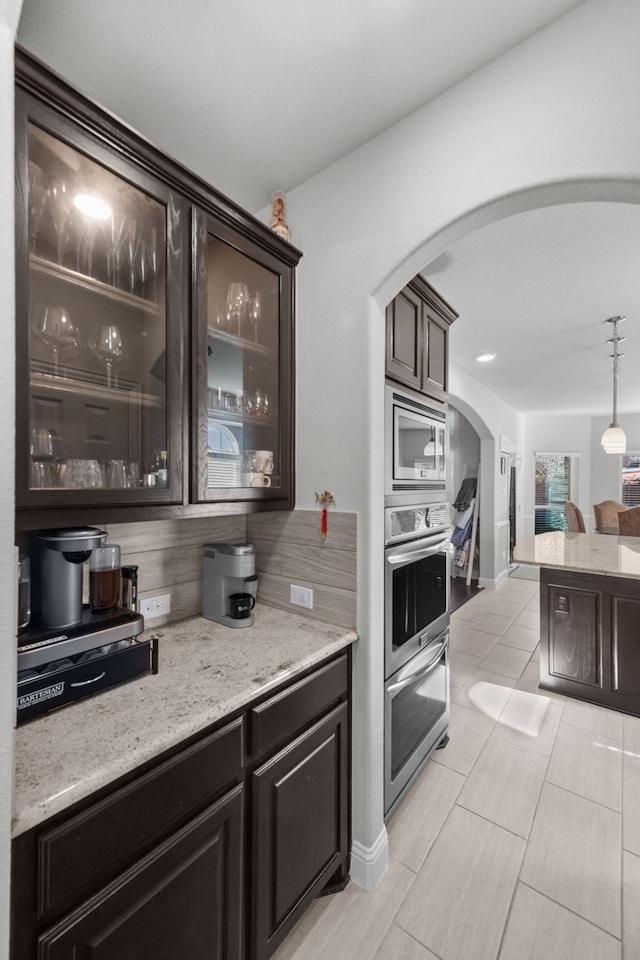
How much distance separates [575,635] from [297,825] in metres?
2.44

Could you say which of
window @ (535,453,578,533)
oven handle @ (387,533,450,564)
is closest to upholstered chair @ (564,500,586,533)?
window @ (535,453,578,533)

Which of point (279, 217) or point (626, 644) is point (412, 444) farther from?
point (626, 644)

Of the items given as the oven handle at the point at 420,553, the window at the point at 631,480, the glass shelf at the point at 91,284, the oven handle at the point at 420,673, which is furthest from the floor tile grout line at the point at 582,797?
the window at the point at 631,480

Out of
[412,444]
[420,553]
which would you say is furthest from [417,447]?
[420,553]

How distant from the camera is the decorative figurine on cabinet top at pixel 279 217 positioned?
1.71m

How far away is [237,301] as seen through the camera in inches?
61.5

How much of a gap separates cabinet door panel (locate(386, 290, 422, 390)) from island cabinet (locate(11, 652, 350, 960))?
1.22m

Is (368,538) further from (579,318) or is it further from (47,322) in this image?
(579,318)

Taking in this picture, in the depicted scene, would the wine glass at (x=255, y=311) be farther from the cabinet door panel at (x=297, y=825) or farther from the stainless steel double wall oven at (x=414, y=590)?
the cabinet door panel at (x=297, y=825)

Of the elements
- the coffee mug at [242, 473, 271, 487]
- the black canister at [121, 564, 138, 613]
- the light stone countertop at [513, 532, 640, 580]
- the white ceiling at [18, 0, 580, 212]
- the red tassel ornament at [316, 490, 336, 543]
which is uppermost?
the white ceiling at [18, 0, 580, 212]

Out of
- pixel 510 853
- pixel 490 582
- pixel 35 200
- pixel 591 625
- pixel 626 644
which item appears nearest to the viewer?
pixel 35 200

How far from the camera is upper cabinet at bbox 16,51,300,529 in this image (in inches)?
39.2

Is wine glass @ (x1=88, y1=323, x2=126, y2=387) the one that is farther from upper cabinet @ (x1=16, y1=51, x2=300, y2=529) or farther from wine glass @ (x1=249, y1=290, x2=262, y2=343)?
wine glass @ (x1=249, y1=290, x2=262, y2=343)

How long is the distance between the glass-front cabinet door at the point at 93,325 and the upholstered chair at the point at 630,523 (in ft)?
18.2
